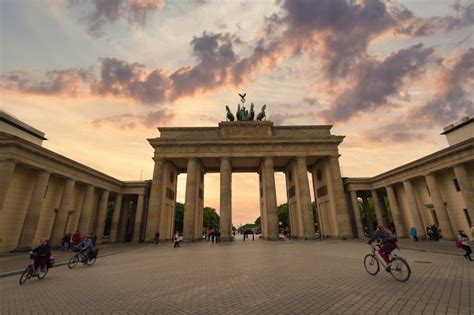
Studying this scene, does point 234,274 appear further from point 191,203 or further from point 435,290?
point 191,203

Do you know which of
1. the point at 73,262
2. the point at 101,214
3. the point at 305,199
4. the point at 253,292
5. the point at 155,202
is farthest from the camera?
the point at 305,199

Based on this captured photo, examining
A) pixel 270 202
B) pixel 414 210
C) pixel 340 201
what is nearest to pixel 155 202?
pixel 270 202

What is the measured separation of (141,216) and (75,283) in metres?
29.9

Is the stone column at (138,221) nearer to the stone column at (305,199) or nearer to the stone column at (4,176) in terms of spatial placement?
the stone column at (4,176)

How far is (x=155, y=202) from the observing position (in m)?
33.8

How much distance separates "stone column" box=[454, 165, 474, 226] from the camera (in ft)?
75.0

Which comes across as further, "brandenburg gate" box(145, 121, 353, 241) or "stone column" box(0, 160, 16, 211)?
"brandenburg gate" box(145, 121, 353, 241)

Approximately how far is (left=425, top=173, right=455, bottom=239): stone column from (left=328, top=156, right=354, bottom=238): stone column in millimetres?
10394

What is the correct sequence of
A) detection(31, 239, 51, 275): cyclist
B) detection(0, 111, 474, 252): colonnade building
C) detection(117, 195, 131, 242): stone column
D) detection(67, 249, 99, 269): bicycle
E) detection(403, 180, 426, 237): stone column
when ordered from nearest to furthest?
detection(31, 239, 51, 275): cyclist
detection(67, 249, 99, 269): bicycle
detection(0, 111, 474, 252): colonnade building
detection(403, 180, 426, 237): stone column
detection(117, 195, 131, 242): stone column

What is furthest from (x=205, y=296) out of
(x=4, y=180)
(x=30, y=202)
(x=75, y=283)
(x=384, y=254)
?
(x=30, y=202)

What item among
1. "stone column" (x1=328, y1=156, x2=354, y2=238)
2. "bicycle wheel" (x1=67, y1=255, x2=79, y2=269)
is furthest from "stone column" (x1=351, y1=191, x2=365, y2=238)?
"bicycle wheel" (x1=67, y1=255, x2=79, y2=269)

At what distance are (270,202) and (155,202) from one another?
57.4 ft

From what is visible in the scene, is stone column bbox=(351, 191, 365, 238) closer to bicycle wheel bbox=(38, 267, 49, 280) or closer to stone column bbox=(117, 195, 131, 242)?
bicycle wheel bbox=(38, 267, 49, 280)

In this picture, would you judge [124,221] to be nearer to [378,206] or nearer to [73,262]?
[73,262]
